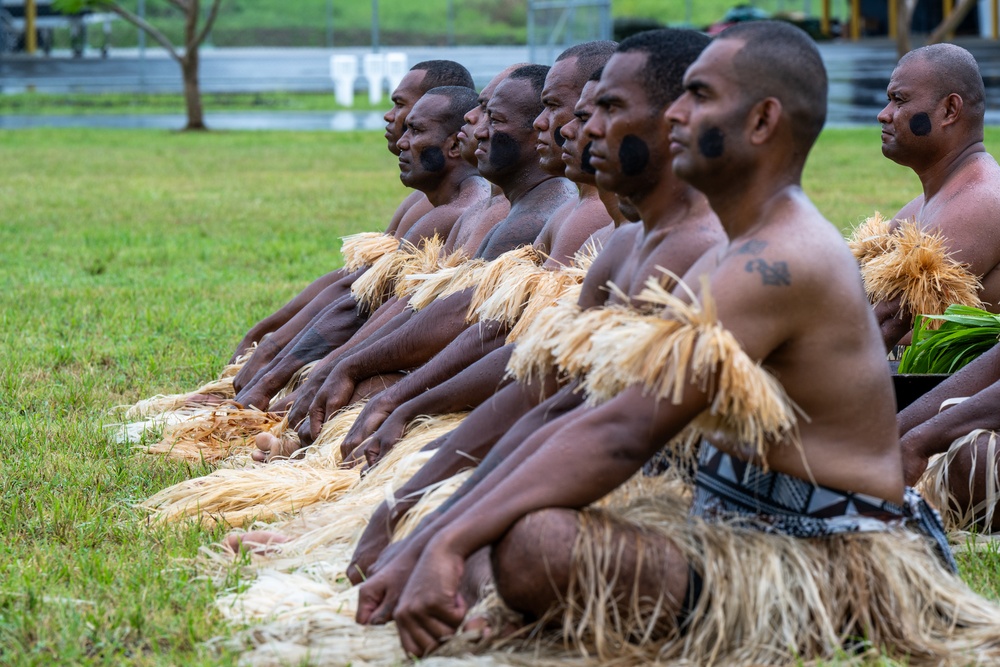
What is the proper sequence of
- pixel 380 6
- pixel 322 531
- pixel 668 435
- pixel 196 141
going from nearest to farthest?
pixel 668 435 → pixel 322 531 → pixel 196 141 → pixel 380 6

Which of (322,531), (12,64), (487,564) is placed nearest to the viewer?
(487,564)

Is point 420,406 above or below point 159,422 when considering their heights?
above

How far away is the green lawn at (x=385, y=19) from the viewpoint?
144 feet

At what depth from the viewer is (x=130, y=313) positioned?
8156 millimetres

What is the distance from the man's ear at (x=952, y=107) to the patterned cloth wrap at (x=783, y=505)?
2278 millimetres

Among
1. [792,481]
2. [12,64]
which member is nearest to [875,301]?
[792,481]

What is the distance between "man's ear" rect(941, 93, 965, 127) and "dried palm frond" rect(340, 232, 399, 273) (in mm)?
2335

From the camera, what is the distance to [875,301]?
16.2ft

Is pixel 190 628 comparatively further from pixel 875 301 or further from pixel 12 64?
pixel 12 64

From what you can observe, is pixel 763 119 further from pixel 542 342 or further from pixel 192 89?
pixel 192 89

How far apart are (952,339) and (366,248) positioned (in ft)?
8.64

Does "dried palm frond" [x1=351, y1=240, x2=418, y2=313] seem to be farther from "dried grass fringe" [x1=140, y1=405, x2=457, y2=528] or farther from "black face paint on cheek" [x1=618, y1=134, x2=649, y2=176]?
"black face paint on cheek" [x1=618, y1=134, x2=649, y2=176]

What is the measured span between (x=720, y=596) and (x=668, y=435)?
364 mm

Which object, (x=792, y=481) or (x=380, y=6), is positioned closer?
(x=792, y=481)
